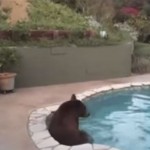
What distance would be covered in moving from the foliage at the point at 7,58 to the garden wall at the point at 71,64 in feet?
0.77

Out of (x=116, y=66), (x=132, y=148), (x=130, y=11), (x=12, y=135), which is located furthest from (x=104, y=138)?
(x=130, y=11)

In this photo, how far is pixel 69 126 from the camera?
567 centimetres

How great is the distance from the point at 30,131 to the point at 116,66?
531 centimetres

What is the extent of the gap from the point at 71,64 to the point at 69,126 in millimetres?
4736

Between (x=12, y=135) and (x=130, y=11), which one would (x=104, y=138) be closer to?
(x=12, y=135)

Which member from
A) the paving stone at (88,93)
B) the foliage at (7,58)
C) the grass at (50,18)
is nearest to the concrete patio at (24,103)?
the paving stone at (88,93)

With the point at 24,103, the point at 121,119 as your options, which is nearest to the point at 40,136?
the point at 24,103

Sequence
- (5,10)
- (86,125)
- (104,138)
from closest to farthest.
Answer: (104,138) < (86,125) < (5,10)

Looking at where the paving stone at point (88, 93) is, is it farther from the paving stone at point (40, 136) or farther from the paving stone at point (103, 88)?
the paving stone at point (40, 136)

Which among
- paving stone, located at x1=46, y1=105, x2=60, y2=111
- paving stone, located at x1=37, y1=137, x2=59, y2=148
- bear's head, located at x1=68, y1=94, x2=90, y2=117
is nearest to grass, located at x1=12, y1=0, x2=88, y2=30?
paving stone, located at x1=46, y1=105, x2=60, y2=111

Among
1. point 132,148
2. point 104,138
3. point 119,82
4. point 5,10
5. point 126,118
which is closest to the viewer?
point 132,148

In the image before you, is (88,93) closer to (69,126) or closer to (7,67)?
(7,67)

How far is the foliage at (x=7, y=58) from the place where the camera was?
9156 millimetres

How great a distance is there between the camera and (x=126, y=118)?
8.16m
